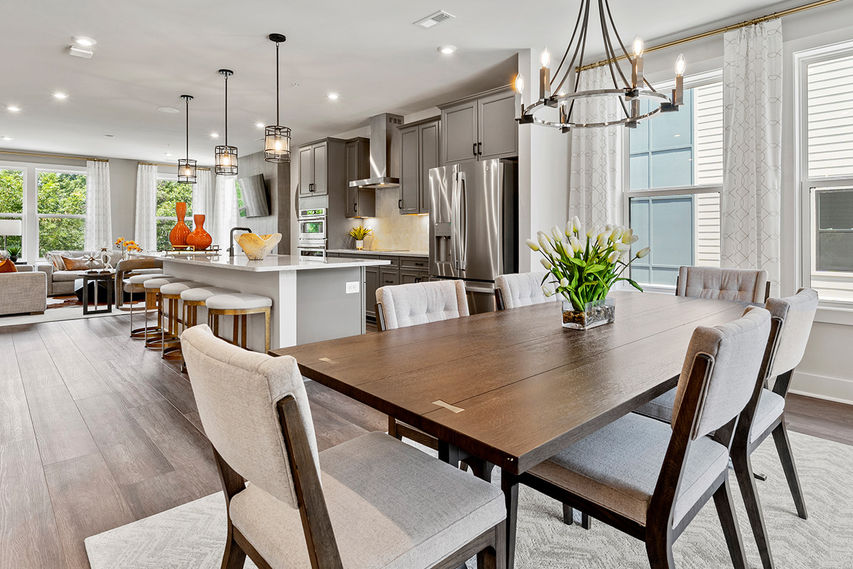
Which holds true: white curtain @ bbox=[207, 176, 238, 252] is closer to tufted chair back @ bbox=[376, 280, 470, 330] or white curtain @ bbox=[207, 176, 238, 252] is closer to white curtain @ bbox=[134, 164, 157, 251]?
white curtain @ bbox=[134, 164, 157, 251]

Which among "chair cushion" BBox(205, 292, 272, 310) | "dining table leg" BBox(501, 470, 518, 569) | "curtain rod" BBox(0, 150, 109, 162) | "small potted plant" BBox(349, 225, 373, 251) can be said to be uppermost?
"curtain rod" BBox(0, 150, 109, 162)

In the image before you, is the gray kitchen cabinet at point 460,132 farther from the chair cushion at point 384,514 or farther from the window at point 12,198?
the window at point 12,198

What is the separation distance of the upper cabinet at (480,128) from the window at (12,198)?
27.4 ft

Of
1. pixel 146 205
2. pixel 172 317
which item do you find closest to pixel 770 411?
pixel 172 317

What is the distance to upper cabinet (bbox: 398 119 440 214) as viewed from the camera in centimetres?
545

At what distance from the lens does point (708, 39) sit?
12.1 ft

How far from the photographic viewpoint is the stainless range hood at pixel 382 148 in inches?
243

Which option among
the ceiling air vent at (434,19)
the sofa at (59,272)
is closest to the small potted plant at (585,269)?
the ceiling air vent at (434,19)

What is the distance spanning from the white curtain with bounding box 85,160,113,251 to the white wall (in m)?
10.6

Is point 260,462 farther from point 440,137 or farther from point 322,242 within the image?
point 322,242

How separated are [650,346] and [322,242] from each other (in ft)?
19.1

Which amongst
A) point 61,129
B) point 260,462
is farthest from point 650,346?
point 61,129

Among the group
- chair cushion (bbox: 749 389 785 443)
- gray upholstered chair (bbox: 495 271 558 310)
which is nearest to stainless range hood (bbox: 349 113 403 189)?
gray upholstered chair (bbox: 495 271 558 310)

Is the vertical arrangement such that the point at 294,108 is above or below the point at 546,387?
above
